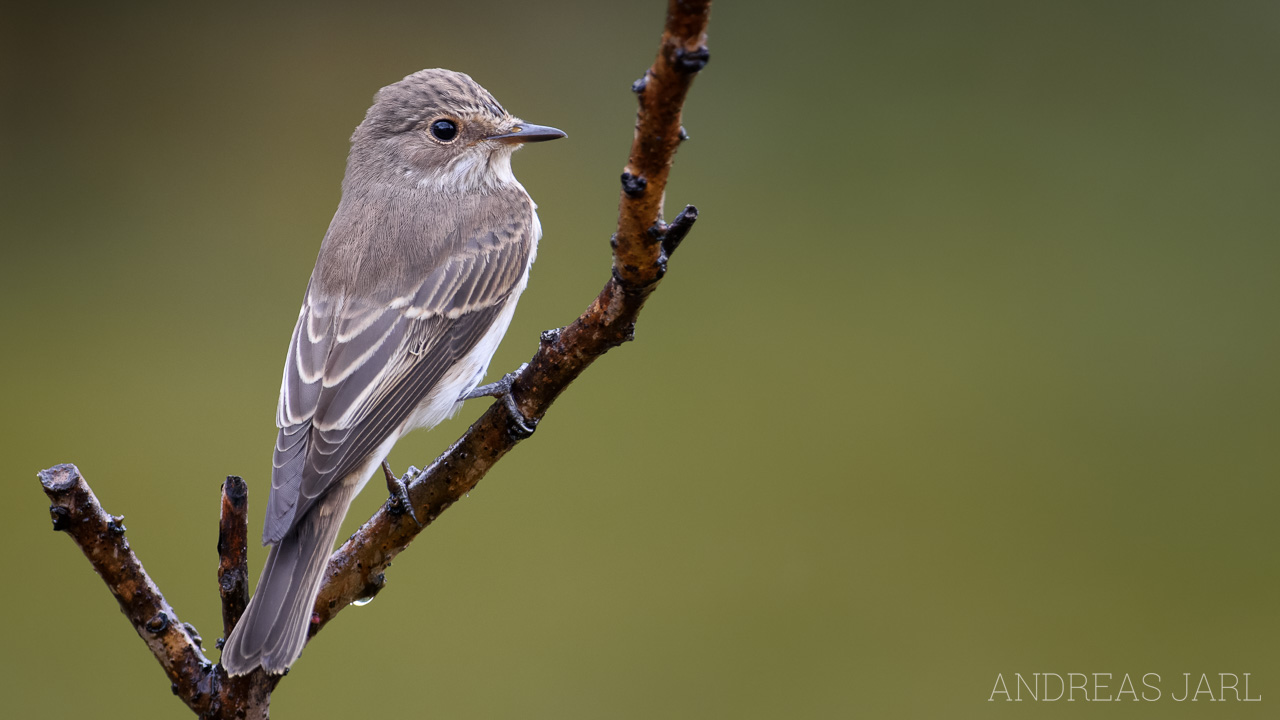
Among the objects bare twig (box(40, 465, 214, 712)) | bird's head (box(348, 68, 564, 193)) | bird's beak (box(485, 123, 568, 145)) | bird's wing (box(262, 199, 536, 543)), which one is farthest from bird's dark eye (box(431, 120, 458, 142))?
bare twig (box(40, 465, 214, 712))

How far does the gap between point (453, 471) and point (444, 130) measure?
4.55 feet

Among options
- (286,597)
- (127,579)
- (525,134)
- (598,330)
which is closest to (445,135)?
(525,134)

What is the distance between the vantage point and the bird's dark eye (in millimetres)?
3176

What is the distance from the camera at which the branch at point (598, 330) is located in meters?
1.46

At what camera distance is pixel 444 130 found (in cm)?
319

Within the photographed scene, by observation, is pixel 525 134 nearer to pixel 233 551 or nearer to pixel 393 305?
pixel 393 305

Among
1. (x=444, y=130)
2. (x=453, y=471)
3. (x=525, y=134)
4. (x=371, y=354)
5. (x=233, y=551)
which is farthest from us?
(x=444, y=130)

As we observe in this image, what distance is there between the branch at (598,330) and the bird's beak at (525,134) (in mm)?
1165

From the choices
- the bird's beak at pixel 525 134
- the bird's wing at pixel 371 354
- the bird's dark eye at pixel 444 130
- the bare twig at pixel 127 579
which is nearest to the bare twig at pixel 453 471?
→ the bare twig at pixel 127 579

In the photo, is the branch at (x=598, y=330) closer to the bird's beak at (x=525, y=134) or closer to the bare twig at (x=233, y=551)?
the bare twig at (x=233, y=551)

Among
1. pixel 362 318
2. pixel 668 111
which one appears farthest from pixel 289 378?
pixel 668 111

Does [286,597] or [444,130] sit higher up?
[444,130]

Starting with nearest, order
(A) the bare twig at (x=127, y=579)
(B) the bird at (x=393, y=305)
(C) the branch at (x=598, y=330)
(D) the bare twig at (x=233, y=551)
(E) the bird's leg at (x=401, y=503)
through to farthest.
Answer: (C) the branch at (x=598, y=330)
(A) the bare twig at (x=127, y=579)
(D) the bare twig at (x=233, y=551)
(E) the bird's leg at (x=401, y=503)
(B) the bird at (x=393, y=305)

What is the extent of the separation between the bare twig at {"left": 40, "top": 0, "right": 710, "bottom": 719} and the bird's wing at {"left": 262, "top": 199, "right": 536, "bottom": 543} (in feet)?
0.75
